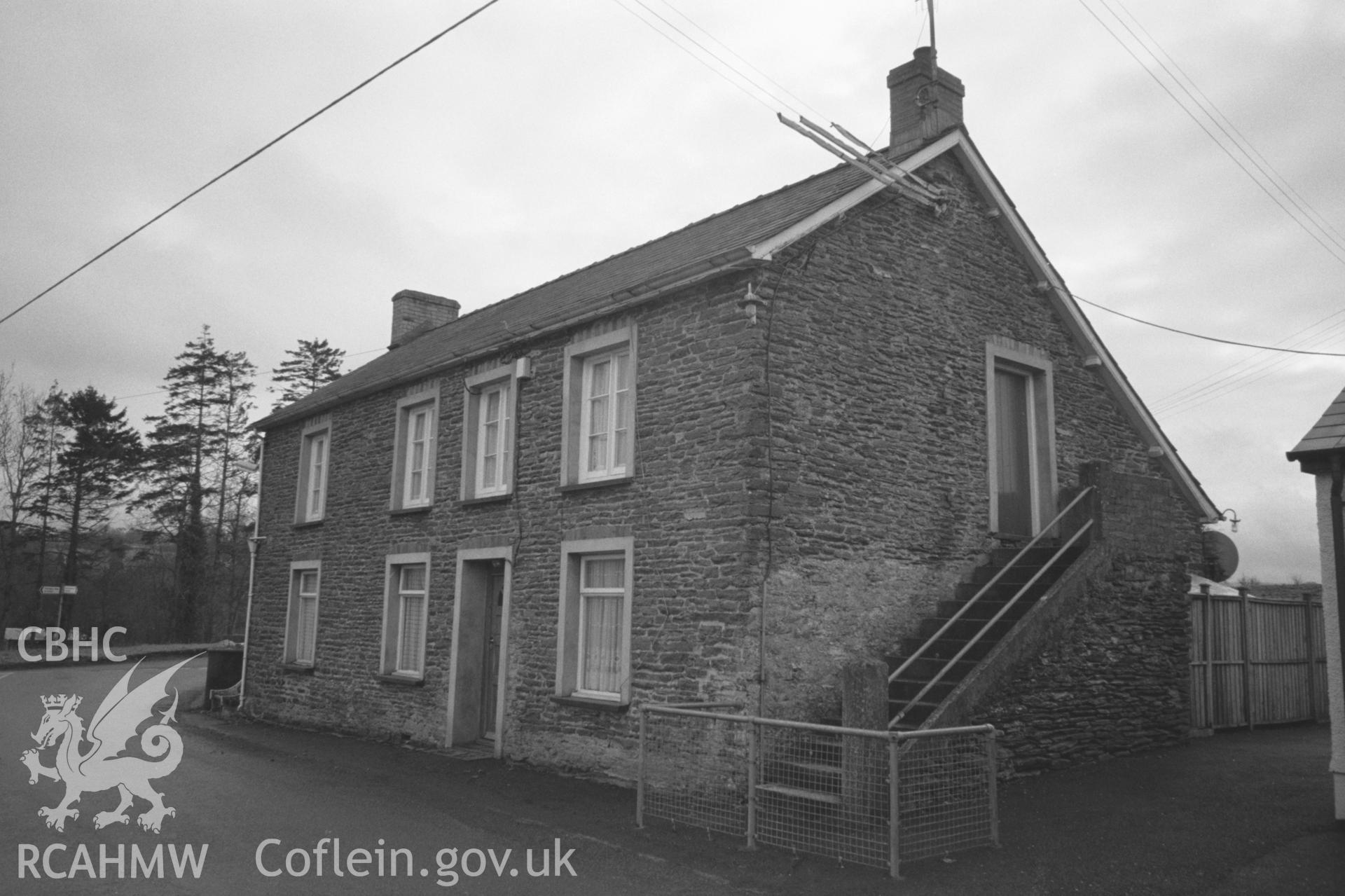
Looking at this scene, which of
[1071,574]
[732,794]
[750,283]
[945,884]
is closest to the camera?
[945,884]

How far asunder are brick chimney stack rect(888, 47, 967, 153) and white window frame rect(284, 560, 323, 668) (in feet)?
43.1

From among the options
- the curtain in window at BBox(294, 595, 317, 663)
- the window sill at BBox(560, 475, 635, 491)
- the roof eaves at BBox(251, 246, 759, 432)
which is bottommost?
the curtain in window at BBox(294, 595, 317, 663)

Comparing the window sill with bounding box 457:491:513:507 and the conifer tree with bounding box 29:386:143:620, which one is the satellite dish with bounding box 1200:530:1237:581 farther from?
the conifer tree with bounding box 29:386:143:620

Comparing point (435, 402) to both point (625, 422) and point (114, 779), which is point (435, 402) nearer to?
point (625, 422)

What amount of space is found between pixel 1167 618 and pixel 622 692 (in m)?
8.03

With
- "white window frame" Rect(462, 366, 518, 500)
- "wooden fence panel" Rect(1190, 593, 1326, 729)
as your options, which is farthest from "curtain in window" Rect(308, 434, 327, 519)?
"wooden fence panel" Rect(1190, 593, 1326, 729)

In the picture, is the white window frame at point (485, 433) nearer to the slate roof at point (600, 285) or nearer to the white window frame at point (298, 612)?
the slate roof at point (600, 285)

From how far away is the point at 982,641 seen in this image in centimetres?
1213

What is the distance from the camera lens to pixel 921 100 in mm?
14672

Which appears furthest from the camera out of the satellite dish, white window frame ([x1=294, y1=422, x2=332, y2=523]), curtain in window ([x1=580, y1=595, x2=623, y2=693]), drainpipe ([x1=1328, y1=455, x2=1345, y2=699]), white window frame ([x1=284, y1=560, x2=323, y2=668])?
white window frame ([x1=294, y1=422, x2=332, y2=523])

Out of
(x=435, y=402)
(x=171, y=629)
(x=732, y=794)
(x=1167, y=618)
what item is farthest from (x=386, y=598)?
(x=171, y=629)

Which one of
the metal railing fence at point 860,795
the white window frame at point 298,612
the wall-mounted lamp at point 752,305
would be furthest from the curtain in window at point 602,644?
the white window frame at point 298,612

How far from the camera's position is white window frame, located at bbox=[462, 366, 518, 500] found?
15.3 meters

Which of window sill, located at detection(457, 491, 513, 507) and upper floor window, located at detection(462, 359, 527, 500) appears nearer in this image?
window sill, located at detection(457, 491, 513, 507)
